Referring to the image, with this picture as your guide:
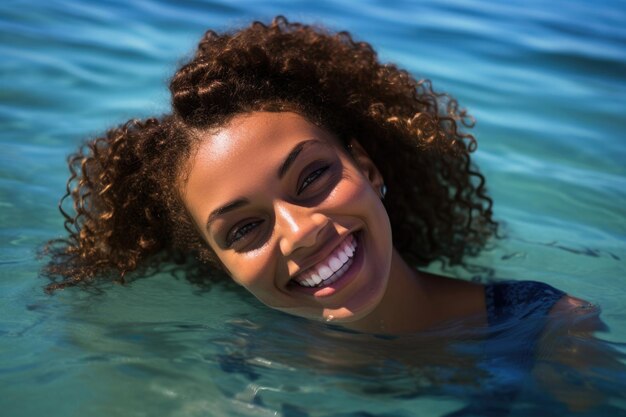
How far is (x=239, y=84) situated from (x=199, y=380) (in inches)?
43.0

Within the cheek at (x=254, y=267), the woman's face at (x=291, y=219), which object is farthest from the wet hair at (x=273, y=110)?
the cheek at (x=254, y=267)

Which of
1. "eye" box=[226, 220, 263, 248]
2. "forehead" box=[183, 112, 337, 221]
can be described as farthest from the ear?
"eye" box=[226, 220, 263, 248]

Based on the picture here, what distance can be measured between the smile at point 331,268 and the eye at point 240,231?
0.23 meters

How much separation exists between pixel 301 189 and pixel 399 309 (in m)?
0.69

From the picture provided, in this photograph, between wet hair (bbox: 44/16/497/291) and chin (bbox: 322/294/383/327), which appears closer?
chin (bbox: 322/294/383/327)

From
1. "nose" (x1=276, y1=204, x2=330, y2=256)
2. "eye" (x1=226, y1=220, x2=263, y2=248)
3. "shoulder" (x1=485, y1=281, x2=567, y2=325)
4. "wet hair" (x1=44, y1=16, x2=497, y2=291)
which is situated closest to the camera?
"nose" (x1=276, y1=204, x2=330, y2=256)

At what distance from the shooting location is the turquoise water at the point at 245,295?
2.82 metres

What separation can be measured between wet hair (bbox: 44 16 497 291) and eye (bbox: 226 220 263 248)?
34cm

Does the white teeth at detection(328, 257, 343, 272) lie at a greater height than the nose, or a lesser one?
lesser

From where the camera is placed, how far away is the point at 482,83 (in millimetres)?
6918

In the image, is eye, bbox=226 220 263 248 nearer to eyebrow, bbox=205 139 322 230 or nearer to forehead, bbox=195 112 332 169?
eyebrow, bbox=205 139 322 230

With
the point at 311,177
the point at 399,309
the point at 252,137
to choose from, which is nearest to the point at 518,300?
the point at 399,309

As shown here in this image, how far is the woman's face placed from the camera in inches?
110

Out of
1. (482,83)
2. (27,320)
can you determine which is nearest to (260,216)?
(27,320)
